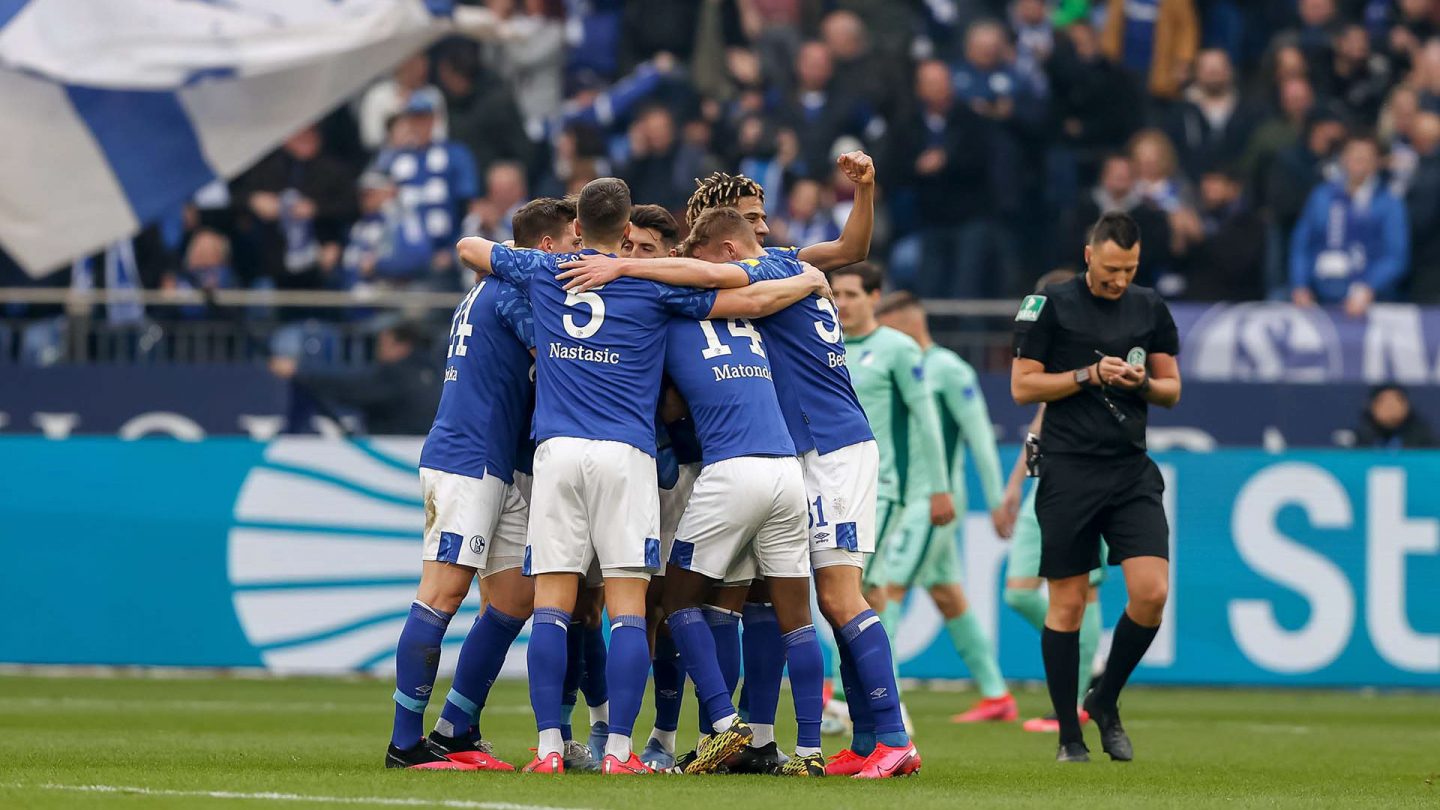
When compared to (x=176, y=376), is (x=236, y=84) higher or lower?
higher

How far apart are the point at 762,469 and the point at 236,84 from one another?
974 cm

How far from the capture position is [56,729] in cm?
1059

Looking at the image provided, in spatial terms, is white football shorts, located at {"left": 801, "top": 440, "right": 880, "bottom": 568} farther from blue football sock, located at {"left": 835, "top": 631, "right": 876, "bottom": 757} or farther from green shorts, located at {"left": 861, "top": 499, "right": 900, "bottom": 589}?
green shorts, located at {"left": 861, "top": 499, "right": 900, "bottom": 589}

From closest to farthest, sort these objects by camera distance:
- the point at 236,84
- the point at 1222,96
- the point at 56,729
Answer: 1. the point at 56,729
2. the point at 236,84
3. the point at 1222,96

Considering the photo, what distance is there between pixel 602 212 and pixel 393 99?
1145cm

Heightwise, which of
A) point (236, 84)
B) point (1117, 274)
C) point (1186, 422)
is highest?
point (236, 84)

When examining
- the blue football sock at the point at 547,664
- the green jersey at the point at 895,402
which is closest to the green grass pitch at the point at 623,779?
the blue football sock at the point at 547,664

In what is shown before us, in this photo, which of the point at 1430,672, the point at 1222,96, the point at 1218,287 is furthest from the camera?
the point at 1222,96

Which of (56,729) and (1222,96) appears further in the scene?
(1222,96)

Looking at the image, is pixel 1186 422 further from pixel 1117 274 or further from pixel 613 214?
pixel 613 214

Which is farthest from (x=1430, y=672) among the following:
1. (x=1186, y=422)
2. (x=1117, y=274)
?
(x=1117, y=274)

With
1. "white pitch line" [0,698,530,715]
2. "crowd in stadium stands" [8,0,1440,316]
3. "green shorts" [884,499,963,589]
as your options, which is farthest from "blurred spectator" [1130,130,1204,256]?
"white pitch line" [0,698,530,715]

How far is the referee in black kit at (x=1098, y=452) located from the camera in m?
9.30

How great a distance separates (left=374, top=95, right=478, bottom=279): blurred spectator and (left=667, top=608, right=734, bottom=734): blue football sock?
9915 mm
